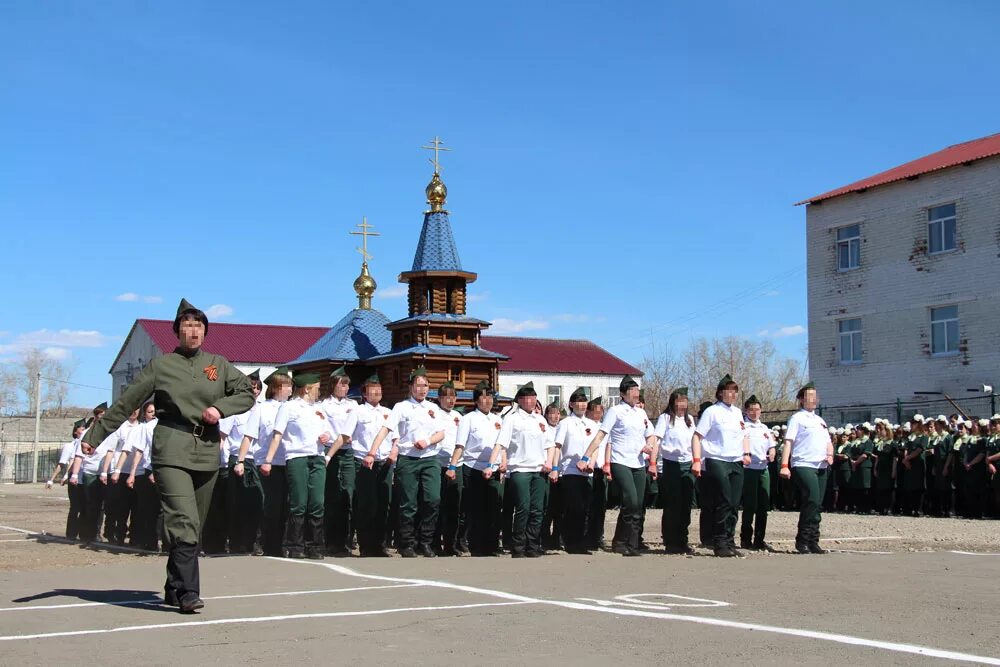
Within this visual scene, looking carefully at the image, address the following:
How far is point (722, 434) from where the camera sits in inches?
559

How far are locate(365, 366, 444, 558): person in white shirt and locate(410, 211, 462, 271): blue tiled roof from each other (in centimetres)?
3296

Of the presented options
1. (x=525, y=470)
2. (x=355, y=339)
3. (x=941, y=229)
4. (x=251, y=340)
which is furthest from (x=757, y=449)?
(x=251, y=340)

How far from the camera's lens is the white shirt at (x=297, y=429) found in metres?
13.4

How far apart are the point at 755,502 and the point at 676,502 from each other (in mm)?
1175

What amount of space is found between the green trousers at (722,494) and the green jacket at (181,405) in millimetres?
6782

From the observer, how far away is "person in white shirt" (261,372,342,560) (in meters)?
13.3

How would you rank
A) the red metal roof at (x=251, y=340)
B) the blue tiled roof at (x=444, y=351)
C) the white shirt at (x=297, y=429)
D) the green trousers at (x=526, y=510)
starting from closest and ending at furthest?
the white shirt at (x=297, y=429) < the green trousers at (x=526, y=510) < the blue tiled roof at (x=444, y=351) < the red metal roof at (x=251, y=340)

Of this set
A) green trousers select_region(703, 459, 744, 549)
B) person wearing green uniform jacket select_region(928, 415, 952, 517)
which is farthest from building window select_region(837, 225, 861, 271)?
green trousers select_region(703, 459, 744, 549)

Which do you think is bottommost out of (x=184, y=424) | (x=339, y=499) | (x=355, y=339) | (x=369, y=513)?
(x=369, y=513)

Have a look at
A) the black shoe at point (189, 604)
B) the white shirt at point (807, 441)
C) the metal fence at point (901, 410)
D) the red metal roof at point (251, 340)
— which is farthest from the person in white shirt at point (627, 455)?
the red metal roof at point (251, 340)

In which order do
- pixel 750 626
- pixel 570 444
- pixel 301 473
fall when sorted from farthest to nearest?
1. pixel 570 444
2. pixel 301 473
3. pixel 750 626

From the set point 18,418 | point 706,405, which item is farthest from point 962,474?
point 18,418

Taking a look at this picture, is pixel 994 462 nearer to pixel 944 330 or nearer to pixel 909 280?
pixel 944 330

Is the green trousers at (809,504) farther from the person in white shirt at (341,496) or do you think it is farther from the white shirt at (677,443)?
the person in white shirt at (341,496)
